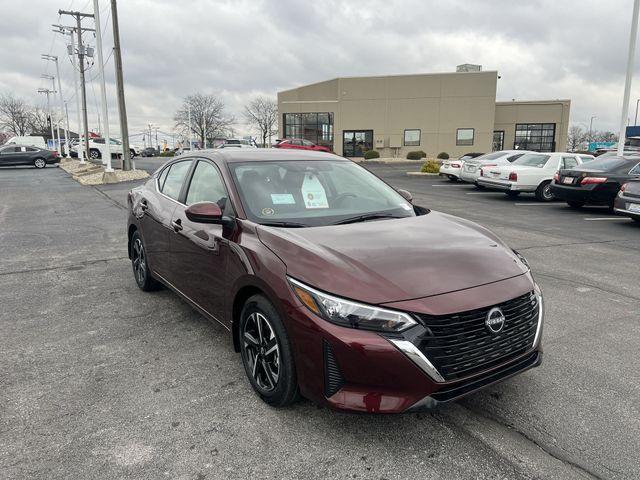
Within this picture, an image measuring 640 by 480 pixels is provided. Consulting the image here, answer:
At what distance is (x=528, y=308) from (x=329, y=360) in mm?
1238

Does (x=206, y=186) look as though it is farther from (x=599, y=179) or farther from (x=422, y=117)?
(x=422, y=117)

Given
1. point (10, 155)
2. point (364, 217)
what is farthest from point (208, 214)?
point (10, 155)

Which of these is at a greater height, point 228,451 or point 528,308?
point 528,308

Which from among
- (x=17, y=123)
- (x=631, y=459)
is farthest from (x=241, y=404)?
(x=17, y=123)

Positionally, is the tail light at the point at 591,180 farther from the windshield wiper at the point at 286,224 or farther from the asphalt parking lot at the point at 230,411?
the windshield wiper at the point at 286,224

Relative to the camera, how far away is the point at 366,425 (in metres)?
2.85

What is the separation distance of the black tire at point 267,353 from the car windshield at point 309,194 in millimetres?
660

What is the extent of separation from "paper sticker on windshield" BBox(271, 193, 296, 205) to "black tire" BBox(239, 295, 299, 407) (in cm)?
86

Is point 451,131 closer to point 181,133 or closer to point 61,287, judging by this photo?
point 61,287

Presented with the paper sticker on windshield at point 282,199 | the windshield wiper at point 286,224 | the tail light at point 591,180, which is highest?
the paper sticker on windshield at point 282,199

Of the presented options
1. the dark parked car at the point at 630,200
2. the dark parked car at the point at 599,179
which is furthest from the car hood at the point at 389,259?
the dark parked car at the point at 599,179

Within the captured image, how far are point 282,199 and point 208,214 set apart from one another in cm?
58

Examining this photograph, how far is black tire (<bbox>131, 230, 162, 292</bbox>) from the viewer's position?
5227 mm

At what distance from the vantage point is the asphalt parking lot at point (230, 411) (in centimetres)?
251
